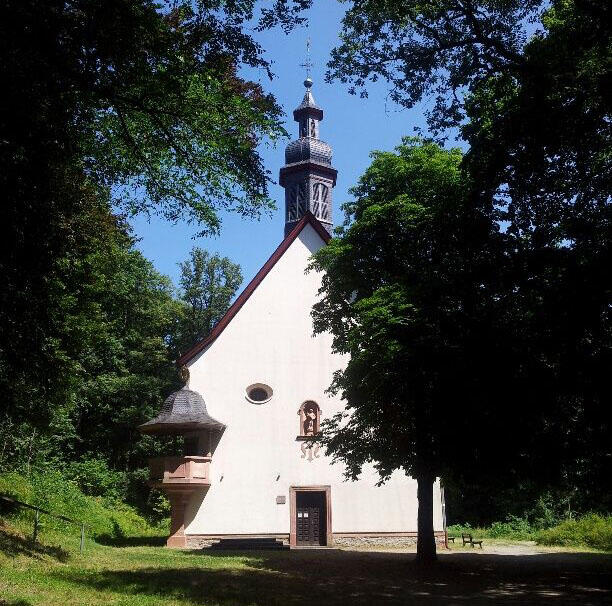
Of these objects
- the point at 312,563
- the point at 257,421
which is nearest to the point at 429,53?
the point at 312,563

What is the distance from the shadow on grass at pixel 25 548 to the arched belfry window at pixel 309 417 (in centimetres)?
1136

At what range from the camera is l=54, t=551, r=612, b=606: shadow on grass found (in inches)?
395

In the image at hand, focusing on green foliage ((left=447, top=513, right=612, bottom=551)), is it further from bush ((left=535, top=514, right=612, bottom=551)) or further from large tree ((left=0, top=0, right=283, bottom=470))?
large tree ((left=0, top=0, right=283, bottom=470))

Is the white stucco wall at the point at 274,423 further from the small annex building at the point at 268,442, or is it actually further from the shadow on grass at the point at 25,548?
the shadow on grass at the point at 25,548

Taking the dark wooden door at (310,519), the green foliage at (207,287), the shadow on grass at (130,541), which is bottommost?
the shadow on grass at (130,541)

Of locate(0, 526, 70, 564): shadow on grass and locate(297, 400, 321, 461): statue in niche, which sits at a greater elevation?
locate(297, 400, 321, 461): statue in niche

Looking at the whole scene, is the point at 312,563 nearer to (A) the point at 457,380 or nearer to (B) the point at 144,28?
(A) the point at 457,380

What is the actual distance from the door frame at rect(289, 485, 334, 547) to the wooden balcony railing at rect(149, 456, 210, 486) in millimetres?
3249

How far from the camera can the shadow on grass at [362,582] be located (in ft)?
32.9

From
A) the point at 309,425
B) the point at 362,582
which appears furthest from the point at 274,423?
the point at 362,582

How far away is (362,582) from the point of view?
12414 mm

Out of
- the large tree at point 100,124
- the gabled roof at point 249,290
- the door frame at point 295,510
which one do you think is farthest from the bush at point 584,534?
the large tree at point 100,124

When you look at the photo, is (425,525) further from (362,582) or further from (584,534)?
(584,534)

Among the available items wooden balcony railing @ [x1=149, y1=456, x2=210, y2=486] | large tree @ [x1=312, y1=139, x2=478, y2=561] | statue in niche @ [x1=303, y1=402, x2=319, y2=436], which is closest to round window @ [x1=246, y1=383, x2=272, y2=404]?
statue in niche @ [x1=303, y1=402, x2=319, y2=436]
